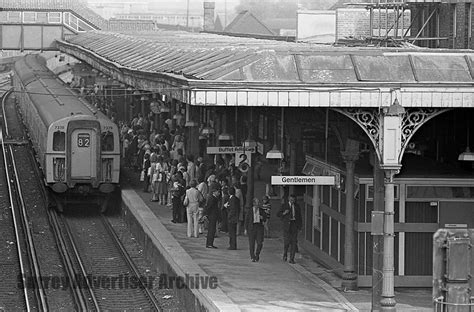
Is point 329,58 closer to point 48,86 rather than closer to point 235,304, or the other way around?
point 235,304

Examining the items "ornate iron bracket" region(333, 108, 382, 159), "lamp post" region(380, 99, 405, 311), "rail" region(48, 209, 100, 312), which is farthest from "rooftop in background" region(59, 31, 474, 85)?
"rail" region(48, 209, 100, 312)

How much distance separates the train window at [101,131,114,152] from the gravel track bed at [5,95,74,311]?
2196 millimetres

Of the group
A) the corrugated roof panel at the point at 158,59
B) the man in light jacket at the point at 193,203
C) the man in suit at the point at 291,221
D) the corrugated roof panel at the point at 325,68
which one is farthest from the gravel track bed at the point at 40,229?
the corrugated roof panel at the point at 325,68

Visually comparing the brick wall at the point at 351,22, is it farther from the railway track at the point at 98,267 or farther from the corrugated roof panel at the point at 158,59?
the railway track at the point at 98,267

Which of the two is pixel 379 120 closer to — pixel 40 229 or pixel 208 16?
pixel 40 229

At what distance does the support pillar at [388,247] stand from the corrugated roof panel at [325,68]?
1.38m

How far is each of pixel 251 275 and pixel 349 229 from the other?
6.81 ft

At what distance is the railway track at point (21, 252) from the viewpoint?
16.4 m

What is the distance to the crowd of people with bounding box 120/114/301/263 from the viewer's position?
17516 millimetres

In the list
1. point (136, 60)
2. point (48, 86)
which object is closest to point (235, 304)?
point (136, 60)

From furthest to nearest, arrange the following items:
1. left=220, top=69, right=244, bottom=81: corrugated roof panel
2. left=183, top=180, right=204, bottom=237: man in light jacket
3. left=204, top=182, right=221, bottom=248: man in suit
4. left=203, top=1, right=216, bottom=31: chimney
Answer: left=203, top=1, right=216, bottom=31: chimney
left=183, top=180, right=204, bottom=237: man in light jacket
left=204, top=182, right=221, bottom=248: man in suit
left=220, top=69, right=244, bottom=81: corrugated roof panel

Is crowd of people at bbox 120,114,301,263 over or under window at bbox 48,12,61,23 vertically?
under

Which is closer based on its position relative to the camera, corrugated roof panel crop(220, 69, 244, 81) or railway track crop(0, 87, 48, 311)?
corrugated roof panel crop(220, 69, 244, 81)

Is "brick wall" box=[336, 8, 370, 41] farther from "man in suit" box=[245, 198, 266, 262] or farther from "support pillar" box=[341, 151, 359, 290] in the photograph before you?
"support pillar" box=[341, 151, 359, 290]
